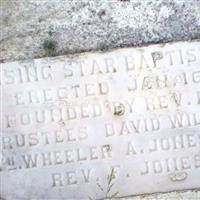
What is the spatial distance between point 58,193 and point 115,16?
72 centimetres

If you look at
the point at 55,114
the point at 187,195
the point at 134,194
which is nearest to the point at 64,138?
the point at 55,114

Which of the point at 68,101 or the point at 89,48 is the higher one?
the point at 89,48

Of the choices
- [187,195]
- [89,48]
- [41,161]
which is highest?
[89,48]

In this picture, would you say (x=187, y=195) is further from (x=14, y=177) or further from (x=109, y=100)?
(x=14, y=177)

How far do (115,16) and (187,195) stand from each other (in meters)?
0.75

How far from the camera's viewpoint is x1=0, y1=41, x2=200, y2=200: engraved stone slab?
8.98 ft

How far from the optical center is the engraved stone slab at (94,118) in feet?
8.98

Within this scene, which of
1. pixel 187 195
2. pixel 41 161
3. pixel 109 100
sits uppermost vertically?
pixel 109 100

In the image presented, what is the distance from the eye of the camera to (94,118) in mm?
2744

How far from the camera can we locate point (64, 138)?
2752mm

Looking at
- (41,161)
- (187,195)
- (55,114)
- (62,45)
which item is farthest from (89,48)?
(187,195)

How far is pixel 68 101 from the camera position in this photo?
2.74 metres

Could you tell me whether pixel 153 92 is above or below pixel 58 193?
above

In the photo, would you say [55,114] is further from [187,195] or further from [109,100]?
[187,195]
